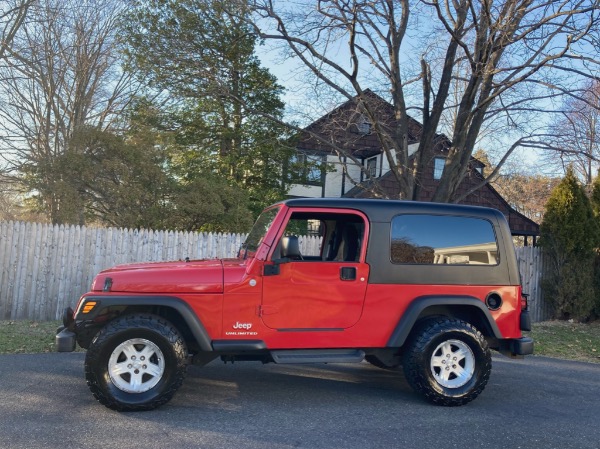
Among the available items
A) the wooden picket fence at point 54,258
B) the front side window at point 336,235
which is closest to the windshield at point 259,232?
the front side window at point 336,235

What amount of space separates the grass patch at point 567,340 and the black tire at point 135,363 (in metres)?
6.17

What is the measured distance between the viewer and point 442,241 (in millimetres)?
5746

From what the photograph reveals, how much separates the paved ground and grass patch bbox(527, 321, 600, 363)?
2053mm

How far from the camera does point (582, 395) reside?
613 centimetres

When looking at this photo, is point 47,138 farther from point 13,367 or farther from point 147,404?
point 147,404

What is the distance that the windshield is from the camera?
5711 mm

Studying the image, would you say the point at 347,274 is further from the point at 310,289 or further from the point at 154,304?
the point at 154,304

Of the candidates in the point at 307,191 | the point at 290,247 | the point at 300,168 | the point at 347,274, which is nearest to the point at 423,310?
the point at 347,274

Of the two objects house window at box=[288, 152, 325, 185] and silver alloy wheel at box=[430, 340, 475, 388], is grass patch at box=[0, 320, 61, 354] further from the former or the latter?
house window at box=[288, 152, 325, 185]

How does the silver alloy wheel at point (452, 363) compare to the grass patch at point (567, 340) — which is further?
the grass patch at point (567, 340)

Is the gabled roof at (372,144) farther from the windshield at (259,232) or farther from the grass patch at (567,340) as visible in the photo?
the windshield at (259,232)

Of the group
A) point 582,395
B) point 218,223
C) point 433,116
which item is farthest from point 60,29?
point 582,395

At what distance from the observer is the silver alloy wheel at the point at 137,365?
498cm

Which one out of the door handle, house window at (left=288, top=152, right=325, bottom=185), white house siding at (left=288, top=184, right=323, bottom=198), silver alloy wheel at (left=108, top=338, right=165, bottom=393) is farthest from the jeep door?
white house siding at (left=288, top=184, right=323, bottom=198)
